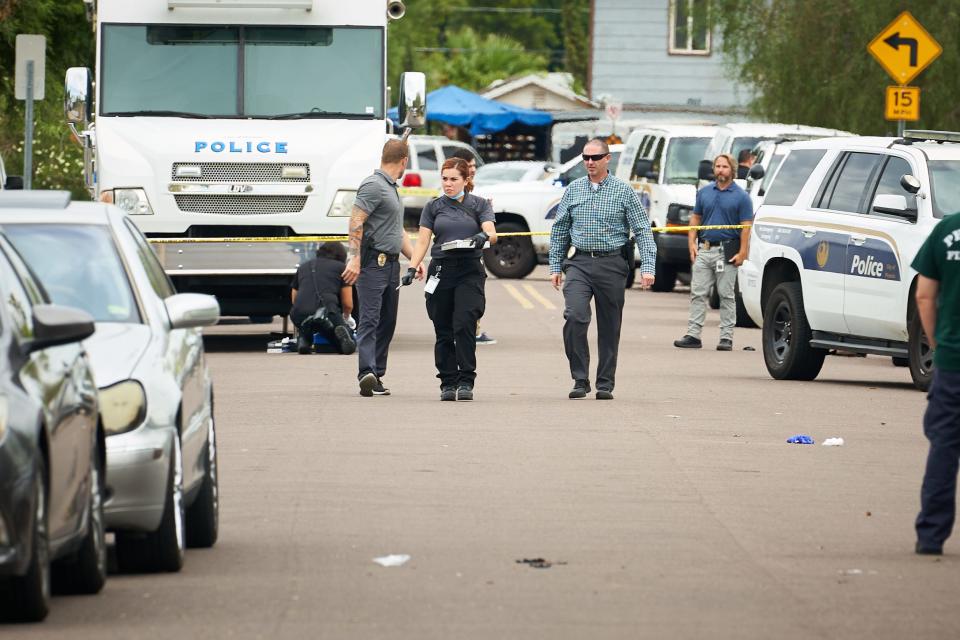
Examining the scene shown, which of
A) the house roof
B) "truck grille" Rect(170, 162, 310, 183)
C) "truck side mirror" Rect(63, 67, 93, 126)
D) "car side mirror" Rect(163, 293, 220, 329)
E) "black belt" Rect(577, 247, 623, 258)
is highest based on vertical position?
the house roof

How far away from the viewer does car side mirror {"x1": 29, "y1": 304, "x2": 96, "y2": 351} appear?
23.9 feet

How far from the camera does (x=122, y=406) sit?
8180mm

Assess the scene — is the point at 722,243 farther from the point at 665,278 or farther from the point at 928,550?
the point at 928,550

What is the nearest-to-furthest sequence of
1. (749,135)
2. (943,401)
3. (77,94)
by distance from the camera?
(943,401) → (77,94) → (749,135)

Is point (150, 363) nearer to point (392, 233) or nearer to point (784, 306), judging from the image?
point (392, 233)

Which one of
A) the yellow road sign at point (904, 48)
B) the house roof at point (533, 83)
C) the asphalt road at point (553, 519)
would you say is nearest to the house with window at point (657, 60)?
the house roof at point (533, 83)

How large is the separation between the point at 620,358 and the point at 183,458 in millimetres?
12574

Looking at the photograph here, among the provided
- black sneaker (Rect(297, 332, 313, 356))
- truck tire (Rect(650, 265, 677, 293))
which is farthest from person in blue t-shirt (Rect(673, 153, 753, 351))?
truck tire (Rect(650, 265, 677, 293))

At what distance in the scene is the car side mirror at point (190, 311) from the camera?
28.8ft

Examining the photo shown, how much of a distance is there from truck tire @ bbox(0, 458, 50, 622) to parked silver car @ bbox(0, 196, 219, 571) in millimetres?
753

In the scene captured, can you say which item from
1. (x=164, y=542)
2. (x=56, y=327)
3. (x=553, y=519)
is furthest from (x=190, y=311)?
(x=553, y=519)

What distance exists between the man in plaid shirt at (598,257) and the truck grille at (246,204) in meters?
4.97

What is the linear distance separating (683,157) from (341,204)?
10.7 m

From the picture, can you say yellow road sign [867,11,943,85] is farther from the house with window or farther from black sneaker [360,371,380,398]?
the house with window
